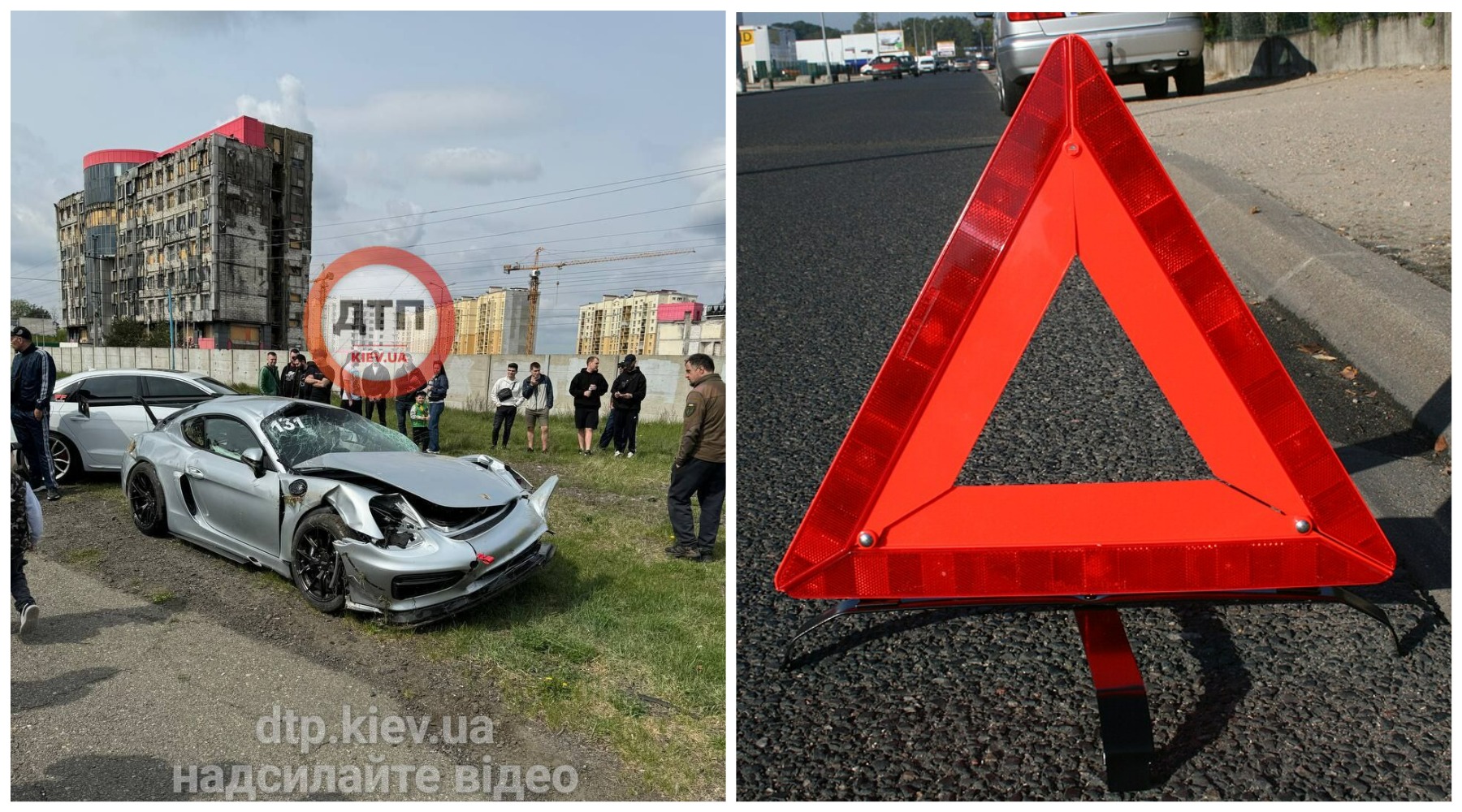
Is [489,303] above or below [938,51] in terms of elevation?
below

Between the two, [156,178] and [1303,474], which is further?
[156,178]

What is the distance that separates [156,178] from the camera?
4797mm

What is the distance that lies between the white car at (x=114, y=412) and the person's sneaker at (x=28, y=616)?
201cm

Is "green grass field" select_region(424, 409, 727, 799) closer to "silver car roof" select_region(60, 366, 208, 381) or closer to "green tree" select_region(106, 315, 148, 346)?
"green tree" select_region(106, 315, 148, 346)

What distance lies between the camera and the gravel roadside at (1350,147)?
6.05m

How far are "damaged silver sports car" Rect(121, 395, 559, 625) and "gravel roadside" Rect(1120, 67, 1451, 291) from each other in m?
4.72

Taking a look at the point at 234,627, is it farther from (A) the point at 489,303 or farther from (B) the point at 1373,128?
(B) the point at 1373,128

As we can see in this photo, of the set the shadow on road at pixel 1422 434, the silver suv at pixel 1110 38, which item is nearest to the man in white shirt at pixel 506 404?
the silver suv at pixel 1110 38

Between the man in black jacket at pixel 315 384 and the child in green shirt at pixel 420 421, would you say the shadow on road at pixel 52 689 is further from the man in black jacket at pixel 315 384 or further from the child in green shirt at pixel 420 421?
the man in black jacket at pixel 315 384

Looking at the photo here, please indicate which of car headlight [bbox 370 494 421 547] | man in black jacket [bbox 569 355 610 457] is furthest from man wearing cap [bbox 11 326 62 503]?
man in black jacket [bbox 569 355 610 457]

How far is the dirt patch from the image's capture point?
316cm

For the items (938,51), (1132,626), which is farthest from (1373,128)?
(938,51)

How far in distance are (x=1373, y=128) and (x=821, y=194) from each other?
506 centimetres

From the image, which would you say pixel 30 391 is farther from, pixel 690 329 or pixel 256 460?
pixel 690 329
